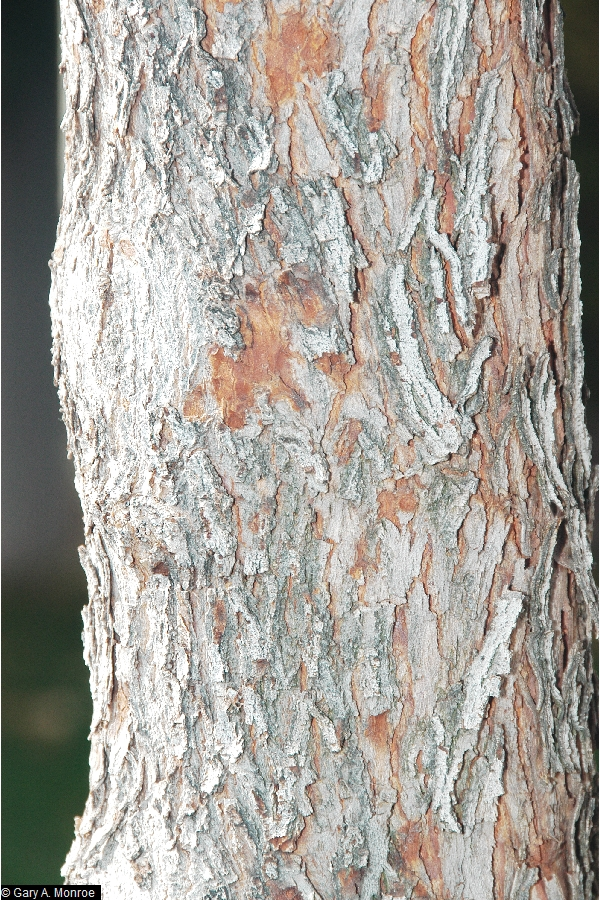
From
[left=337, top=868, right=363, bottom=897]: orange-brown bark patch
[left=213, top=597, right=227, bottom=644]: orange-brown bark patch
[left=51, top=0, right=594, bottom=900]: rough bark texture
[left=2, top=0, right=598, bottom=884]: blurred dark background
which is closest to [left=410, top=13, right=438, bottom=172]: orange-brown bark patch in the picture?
[left=51, top=0, right=594, bottom=900]: rough bark texture

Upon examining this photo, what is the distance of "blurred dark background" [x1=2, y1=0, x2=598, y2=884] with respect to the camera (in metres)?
1.78

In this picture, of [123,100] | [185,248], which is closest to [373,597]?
[185,248]

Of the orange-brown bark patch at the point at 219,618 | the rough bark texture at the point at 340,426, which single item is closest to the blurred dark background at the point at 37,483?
the rough bark texture at the point at 340,426

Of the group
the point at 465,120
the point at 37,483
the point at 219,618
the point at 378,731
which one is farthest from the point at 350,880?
the point at 37,483

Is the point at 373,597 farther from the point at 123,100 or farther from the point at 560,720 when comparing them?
the point at 123,100

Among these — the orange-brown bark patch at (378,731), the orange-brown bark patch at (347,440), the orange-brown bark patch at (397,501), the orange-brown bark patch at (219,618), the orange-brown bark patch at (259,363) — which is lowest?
the orange-brown bark patch at (378,731)

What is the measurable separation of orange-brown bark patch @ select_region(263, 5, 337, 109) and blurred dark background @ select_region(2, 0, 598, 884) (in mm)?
1247

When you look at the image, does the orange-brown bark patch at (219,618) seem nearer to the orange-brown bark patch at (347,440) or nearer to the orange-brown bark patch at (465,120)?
the orange-brown bark patch at (347,440)

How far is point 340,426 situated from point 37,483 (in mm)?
1354

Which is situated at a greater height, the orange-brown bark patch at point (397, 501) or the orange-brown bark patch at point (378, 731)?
the orange-brown bark patch at point (397, 501)

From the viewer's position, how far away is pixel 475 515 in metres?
0.74

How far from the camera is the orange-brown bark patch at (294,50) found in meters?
0.69

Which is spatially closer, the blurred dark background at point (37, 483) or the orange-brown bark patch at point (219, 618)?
the orange-brown bark patch at point (219, 618)

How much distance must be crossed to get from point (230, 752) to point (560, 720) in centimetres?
34
